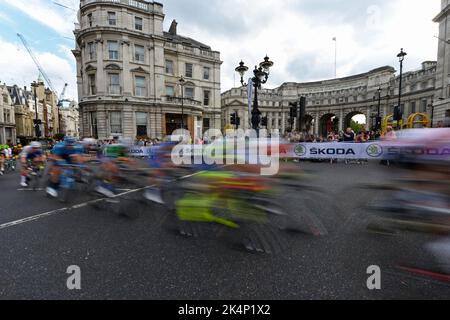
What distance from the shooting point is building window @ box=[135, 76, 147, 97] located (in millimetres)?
28075

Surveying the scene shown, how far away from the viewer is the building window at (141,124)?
28062 millimetres

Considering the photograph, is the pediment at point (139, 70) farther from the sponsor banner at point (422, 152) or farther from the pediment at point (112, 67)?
the sponsor banner at point (422, 152)

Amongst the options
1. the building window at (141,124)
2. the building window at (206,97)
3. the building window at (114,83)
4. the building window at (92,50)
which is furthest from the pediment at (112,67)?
the building window at (206,97)

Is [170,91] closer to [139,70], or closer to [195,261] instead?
[139,70]

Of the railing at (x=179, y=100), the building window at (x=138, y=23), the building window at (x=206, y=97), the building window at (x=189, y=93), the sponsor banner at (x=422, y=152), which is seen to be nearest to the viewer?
the sponsor banner at (x=422, y=152)

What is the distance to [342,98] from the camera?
79250mm

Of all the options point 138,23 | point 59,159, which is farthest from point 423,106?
point 59,159

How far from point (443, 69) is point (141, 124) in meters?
39.3

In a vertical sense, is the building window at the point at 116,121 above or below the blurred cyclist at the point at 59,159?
above

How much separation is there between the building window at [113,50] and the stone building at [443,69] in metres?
39.6

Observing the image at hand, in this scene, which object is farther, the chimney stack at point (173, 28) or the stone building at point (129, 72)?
the chimney stack at point (173, 28)
